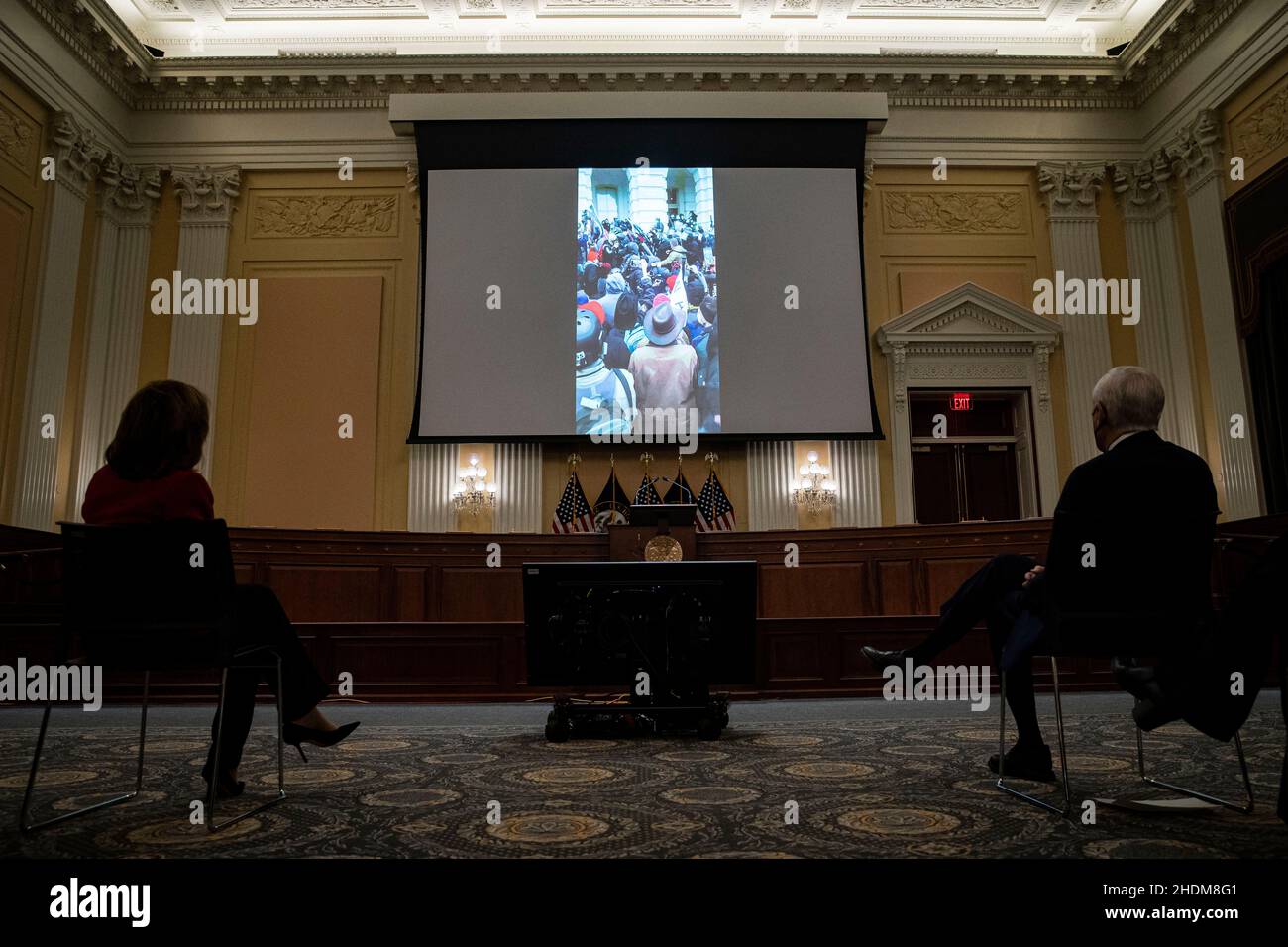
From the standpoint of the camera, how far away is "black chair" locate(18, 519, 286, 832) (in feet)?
7.47

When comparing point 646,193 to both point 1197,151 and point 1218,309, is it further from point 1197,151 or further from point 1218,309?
point 1218,309

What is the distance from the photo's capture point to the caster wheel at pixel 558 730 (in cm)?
389

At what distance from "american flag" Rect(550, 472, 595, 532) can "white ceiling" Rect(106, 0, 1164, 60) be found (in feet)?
16.4

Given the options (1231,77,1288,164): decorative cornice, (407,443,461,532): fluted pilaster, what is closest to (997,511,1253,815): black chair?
(407,443,461,532): fluted pilaster

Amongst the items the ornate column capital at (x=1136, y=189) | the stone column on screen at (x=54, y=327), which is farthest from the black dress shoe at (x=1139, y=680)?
the ornate column capital at (x=1136, y=189)

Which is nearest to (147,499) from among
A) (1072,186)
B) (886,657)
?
(886,657)

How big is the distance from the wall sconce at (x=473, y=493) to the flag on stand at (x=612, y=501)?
1185 mm

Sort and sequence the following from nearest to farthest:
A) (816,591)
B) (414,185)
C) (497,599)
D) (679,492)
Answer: (497,599), (816,591), (679,492), (414,185)

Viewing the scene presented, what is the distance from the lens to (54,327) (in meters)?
9.34

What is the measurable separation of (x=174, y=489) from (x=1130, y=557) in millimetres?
2458

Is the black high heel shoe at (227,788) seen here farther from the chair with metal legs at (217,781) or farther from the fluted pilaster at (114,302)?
the fluted pilaster at (114,302)
